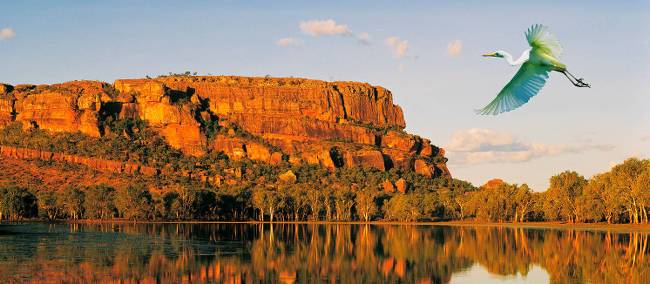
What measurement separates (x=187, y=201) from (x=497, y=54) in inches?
5480

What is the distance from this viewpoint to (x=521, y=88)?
12.6m

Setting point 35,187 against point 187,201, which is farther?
point 35,187

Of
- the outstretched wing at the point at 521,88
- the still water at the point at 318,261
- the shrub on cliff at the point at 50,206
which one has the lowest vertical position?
the still water at the point at 318,261

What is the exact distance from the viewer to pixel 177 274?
4531 cm

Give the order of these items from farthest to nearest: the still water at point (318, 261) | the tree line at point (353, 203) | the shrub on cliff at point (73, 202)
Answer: the shrub on cliff at point (73, 202) → the tree line at point (353, 203) → the still water at point (318, 261)

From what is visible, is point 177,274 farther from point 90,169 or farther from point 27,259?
point 90,169

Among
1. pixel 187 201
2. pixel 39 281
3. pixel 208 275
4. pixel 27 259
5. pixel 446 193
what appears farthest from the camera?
pixel 446 193

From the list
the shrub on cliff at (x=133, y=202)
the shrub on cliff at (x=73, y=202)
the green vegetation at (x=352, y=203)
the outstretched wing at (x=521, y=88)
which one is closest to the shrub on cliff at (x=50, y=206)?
the green vegetation at (x=352, y=203)

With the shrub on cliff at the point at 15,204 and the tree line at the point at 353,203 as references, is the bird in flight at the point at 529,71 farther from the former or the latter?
the shrub on cliff at the point at 15,204

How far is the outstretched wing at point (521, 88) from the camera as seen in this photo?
486 inches

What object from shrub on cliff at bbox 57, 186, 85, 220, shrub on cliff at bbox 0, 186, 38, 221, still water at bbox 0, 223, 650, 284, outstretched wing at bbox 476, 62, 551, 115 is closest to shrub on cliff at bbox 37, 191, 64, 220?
shrub on cliff at bbox 57, 186, 85, 220

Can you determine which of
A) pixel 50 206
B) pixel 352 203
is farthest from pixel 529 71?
pixel 352 203

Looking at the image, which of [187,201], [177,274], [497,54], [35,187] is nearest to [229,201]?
[187,201]

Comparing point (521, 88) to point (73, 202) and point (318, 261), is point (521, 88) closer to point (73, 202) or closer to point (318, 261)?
point (318, 261)
